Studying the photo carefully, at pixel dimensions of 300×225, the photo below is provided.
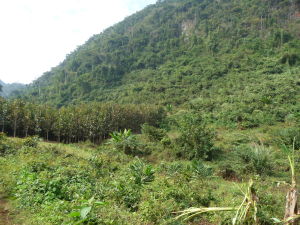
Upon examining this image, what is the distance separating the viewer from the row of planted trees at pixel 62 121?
103ft

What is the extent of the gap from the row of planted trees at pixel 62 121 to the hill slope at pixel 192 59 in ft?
63.8

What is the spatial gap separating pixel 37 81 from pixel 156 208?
117748 millimetres

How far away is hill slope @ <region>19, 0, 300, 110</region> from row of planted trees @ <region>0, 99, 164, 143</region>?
19.4 metres

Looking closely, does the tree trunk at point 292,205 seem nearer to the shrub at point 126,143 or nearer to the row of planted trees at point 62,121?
the shrub at point 126,143

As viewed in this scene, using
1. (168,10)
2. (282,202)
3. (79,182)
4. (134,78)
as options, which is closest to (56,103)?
(134,78)

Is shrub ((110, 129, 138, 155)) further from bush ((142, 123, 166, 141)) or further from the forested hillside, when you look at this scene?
bush ((142, 123, 166, 141))

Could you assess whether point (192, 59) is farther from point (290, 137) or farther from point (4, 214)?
point (4, 214)

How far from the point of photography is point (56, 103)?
7050 cm

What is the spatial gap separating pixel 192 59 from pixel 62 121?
57788mm

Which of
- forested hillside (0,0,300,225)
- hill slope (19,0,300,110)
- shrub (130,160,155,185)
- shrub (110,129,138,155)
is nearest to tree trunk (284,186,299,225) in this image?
forested hillside (0,0,300,225)

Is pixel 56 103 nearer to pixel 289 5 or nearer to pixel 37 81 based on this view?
pixel 37 81

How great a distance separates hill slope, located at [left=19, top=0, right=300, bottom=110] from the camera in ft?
171

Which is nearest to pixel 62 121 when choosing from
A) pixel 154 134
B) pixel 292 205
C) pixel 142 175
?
pixel 154 134

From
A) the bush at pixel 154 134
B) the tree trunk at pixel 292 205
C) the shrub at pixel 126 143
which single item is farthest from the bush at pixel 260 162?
the bush at pixel 154 134
